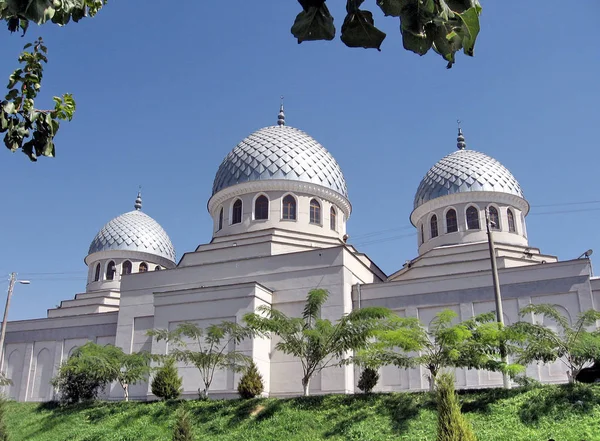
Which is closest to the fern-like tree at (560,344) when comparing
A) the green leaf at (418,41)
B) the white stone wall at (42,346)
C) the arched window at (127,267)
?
the green leaf at (418,41)

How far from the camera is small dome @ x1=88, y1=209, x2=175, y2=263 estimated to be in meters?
30.2

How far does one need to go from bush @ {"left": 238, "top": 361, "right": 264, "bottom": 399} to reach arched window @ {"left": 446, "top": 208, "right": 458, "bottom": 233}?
10.8 meters

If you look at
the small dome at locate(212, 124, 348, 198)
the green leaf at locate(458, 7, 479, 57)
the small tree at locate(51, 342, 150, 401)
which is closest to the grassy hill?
the small tree at locate(51, 342, 150, 401)

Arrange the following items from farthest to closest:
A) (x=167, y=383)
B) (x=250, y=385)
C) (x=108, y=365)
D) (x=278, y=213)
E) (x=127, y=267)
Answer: (x=127, y=267), (x=278, y=213), (x=108, y=365), (x=167, y=383), (x=250, y=385)

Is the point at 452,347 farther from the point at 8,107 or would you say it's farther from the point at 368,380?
the point at 8,107

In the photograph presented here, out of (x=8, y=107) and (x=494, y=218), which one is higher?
(x=494, y=218)

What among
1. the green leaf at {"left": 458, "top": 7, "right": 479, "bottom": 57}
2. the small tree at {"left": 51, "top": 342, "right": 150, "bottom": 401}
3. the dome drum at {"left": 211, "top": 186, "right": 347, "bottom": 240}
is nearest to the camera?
the green leaf at {"left": 458, "top": 7, "right": 479, "bottom": 57}

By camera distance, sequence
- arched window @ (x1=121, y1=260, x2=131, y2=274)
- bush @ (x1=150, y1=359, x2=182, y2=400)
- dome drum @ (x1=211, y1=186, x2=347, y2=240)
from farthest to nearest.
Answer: arched window @ (x1=121, y1=260, x2=131, y2=274) → dome drum @ (x1=211, y1=186, x2=347, y2=240) → bush @ (x1=150, y1=359, x2=182, y2=400)

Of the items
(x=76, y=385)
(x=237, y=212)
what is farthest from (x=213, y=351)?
(x=237, y=212)

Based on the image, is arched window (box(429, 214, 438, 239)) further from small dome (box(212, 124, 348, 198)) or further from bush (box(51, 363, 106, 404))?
bush (box(51, 363, 106, 404))

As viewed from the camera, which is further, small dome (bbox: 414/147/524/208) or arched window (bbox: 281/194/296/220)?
small dome (bbox: 414/147/524/208)

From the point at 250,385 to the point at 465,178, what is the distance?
42.2 feet

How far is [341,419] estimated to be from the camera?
44.3 ft

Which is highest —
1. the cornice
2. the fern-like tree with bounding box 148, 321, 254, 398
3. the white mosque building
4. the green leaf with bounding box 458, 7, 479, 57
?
the cornice
